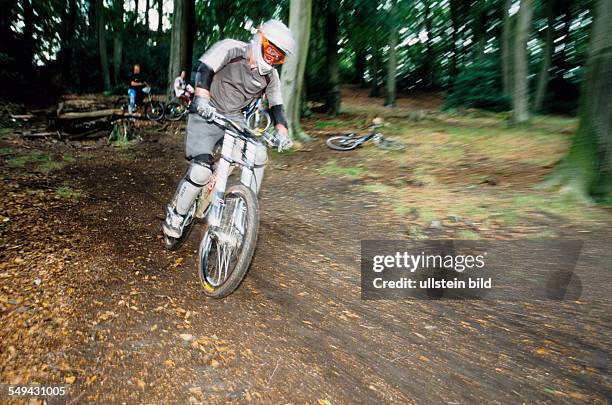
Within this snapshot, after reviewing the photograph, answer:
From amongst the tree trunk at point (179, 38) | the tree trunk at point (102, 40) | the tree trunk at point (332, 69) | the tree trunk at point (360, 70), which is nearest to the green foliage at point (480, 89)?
the tree trunk at point (332, 69)

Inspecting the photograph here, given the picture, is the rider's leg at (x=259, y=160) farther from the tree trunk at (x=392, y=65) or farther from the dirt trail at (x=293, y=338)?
the tree trunk at (x=392, y=65)

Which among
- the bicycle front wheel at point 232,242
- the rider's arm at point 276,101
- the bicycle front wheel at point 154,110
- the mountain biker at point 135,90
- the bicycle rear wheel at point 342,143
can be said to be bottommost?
the bicycle front wheel at point 232,242

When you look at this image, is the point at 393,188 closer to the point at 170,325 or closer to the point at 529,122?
the point at 170,325

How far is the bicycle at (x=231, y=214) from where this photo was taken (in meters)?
3.07

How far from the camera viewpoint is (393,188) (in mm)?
7395

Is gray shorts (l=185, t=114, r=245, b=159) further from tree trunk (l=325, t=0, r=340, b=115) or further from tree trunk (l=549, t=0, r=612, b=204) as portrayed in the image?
tree trunk (l=325, t=0, r=340, b=115)

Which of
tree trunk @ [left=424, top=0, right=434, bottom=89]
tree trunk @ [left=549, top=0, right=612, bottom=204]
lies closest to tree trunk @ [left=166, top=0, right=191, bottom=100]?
tree trunk @ [left=549, top=0, right=612, bottom=204]

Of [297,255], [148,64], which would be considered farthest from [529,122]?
[148,64]

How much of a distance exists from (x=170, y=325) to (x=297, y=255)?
74.5 inches

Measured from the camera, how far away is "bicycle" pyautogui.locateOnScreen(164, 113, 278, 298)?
307 centimetres

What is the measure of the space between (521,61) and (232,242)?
14.2 metres

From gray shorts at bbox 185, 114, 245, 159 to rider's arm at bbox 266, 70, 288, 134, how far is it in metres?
0.42

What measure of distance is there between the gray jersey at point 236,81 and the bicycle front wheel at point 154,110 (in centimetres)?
1270

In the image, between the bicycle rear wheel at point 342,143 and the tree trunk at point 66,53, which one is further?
the tree trunk at point 66,53
